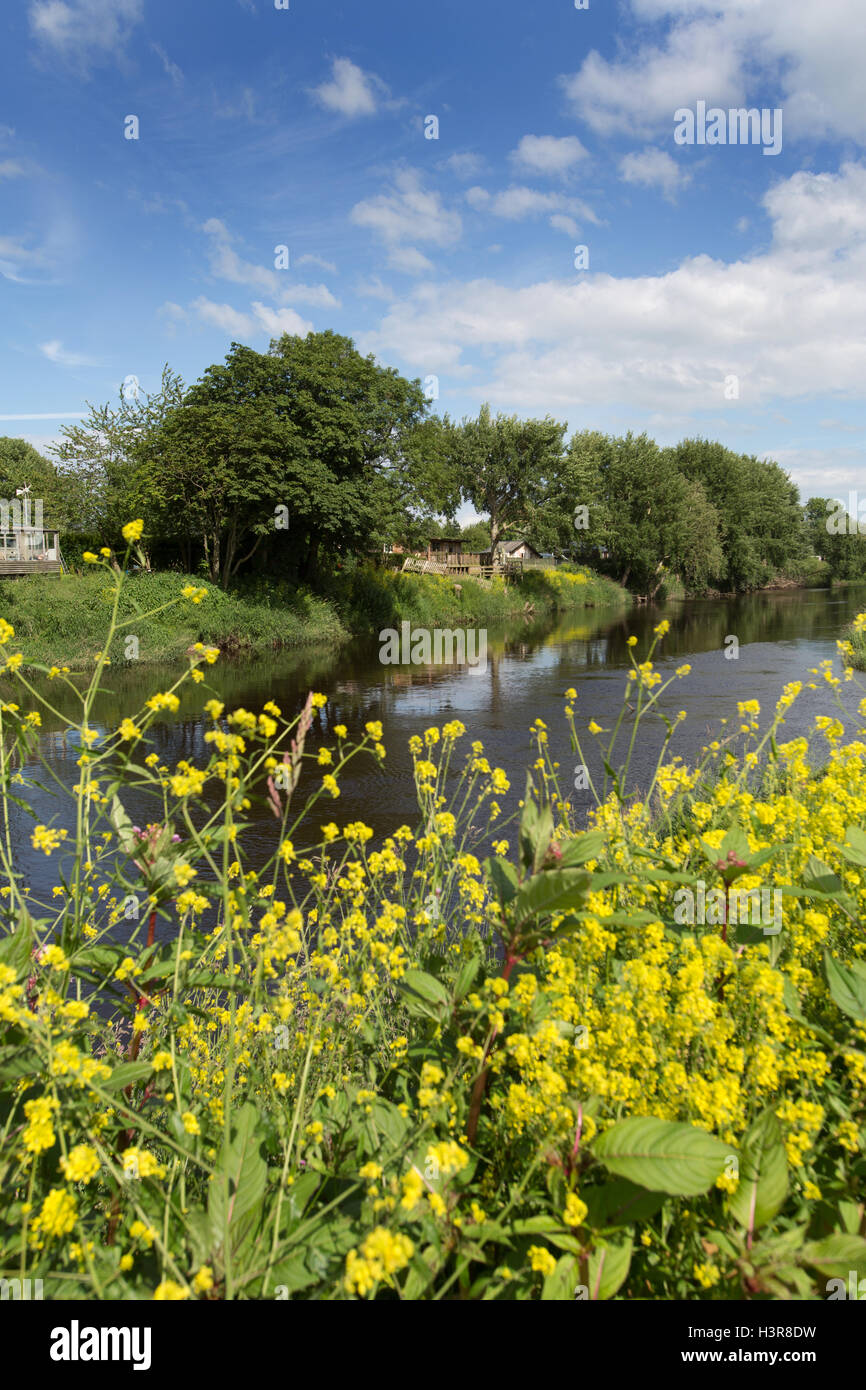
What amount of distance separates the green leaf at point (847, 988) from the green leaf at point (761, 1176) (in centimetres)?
46

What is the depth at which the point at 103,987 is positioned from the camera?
2.08 meters

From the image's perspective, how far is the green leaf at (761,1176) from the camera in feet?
4.64

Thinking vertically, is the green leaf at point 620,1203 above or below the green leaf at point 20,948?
below

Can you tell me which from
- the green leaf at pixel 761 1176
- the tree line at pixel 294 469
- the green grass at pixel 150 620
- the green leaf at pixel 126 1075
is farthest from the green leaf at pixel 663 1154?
the tree line at pixel 294 469

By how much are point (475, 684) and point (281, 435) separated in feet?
42.2

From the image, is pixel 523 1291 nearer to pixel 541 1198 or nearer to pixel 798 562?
pixel 541 1198

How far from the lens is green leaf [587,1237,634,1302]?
1.36 metres

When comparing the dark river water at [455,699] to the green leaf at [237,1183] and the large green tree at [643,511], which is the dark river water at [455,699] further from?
the large green tree at [643,511]

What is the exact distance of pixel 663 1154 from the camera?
1423mm

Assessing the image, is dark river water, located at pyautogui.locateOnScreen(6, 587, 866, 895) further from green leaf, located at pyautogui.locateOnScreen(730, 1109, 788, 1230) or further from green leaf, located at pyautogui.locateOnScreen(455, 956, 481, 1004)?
green leaf, located at pyautogui.locateOnScreen(730, 1109, 788, 1230)

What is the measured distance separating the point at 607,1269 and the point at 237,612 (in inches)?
1032

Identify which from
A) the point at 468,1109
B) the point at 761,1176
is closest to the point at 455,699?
the point at 468,1109

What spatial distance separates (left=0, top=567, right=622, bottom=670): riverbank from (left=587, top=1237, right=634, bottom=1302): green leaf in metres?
10.4

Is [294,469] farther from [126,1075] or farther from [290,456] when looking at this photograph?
[126,1075]
